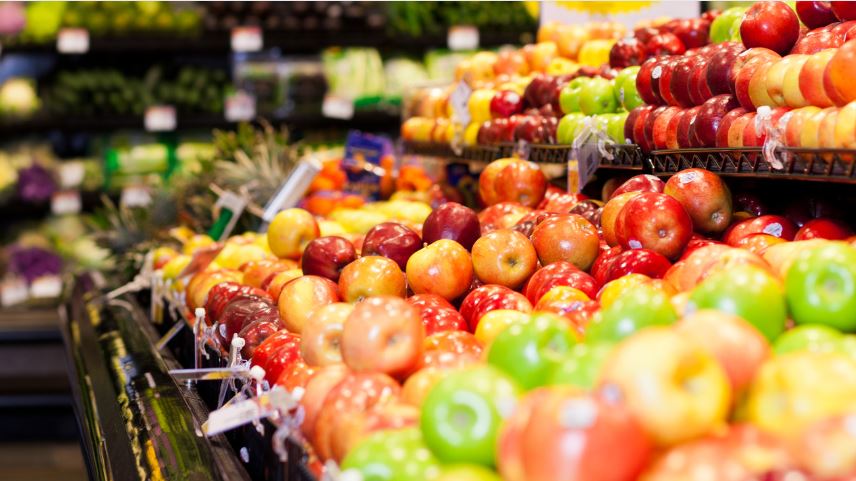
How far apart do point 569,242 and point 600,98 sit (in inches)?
26.3

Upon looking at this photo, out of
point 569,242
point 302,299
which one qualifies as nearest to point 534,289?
point 569,242

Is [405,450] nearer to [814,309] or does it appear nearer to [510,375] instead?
[510,375]

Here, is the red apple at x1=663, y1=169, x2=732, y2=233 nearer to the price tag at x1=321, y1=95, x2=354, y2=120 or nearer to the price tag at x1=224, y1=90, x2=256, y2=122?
the price tag at x1=321, y1=95, x2=354, y2=120

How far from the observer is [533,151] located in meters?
3.20

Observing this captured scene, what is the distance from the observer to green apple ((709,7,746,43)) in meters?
2.67

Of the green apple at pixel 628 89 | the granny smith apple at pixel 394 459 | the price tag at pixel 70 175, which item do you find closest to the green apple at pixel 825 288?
the granny smith apple at pixel 394 459

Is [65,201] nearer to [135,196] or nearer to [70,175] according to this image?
[70,175]

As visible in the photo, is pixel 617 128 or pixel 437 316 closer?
pixel 437 316

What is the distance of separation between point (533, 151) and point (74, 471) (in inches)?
122

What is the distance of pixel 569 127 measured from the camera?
2924 millimetres

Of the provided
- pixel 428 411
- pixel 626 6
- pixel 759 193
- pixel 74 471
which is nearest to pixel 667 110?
pixel 759 193

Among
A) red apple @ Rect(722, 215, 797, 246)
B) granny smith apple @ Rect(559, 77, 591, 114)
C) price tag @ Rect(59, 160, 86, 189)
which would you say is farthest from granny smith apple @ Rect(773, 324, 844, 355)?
price tag @ Rect(59, 160, 86, 189)

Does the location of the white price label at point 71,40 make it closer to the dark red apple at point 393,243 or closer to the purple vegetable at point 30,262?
the purple vegetable at point 30,262

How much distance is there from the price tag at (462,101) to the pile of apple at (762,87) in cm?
120
